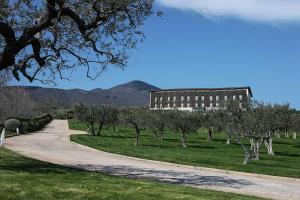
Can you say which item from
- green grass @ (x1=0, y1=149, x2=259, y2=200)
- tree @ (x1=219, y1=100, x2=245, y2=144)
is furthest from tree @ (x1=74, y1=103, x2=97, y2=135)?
green grass @ (x1=0, y1=149, x2=259, y2=200)

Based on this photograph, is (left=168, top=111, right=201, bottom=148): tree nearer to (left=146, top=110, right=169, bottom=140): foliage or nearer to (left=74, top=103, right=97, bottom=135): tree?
(left=146, top=110, right=169, bottom=140): foliage

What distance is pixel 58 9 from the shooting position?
1681cm

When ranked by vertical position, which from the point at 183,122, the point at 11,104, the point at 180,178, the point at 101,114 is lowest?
the point at 180,178

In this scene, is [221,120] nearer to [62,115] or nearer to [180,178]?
[180,178]

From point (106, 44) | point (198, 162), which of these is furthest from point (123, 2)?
point (198, 162)

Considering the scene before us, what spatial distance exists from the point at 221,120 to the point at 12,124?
24353 millimetres

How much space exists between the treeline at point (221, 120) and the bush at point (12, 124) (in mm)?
9606

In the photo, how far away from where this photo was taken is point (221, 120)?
3909 centimetres

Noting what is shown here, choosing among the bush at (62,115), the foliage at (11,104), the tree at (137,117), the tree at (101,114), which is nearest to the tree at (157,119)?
the tree at (137,117)

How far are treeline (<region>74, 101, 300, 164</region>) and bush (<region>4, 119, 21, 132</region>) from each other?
961cm

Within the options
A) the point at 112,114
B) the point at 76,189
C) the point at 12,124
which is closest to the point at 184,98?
the point at 112,114

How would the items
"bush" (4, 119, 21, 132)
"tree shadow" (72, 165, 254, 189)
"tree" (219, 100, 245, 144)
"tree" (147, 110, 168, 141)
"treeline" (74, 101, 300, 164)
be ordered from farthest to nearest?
"bush" (4, 119, 21, 132)
"tree" (147, 110, 168, 141)
"treeline" (74, 101, 300, 164)
"tree" (219, 100, 245, 144)
"tree shadow" (72, 165, 254, 189)

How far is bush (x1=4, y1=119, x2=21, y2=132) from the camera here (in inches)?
2073

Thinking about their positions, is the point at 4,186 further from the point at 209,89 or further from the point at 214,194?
the point at 209,89
